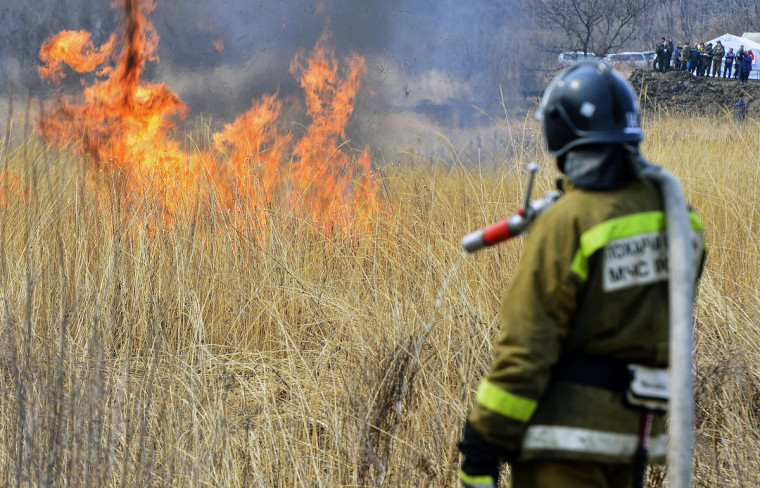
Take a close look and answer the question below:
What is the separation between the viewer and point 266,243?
13.0 ft

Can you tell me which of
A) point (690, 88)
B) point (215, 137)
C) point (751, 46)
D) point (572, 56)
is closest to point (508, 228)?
point (215, 137)

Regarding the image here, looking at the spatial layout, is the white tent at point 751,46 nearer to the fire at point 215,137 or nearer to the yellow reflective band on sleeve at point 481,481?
the fire at point 215,137

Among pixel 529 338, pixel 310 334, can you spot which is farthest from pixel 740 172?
pixel 529 338

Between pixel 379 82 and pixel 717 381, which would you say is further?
pixel 379 82

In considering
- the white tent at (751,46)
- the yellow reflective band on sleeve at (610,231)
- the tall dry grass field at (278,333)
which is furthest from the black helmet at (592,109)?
the white tent at (751,46)

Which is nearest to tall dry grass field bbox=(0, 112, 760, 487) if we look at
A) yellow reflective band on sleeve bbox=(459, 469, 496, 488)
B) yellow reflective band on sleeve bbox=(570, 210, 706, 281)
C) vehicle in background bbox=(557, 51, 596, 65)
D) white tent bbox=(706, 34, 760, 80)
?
yellow reflective band on sleeve bbox=(459, 469, 496, 488)

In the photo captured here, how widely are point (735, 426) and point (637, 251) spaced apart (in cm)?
166

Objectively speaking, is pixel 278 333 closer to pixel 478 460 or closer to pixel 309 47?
pixel 478 460

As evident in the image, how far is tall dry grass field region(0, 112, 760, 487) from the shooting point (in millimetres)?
2172

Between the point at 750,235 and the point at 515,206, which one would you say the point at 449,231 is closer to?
the point at 515,206

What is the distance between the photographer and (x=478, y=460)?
4.10 ft

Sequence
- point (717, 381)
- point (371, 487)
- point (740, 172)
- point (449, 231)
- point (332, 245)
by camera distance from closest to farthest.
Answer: point (371, 487)
point (717, 381)
point (449, 231)
point (332, 245)
point (740, 172)

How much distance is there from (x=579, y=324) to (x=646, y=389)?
6.4 inches

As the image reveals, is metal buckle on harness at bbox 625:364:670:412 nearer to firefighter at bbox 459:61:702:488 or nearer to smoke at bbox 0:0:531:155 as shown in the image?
firefighter at bbox 459:61:702:488
